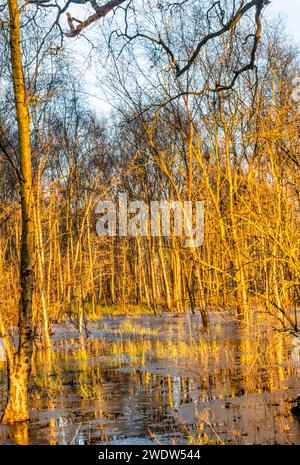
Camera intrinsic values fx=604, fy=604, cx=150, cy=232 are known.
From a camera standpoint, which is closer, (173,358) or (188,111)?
(173,358)

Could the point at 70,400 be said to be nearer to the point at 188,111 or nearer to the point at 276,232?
the point at 276,232

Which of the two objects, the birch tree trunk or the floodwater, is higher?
the birch tree trunk

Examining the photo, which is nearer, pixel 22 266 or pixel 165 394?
pixel 22 266

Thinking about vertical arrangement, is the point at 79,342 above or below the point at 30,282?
below

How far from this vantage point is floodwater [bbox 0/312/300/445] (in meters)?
6.43

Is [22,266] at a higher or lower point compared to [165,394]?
higher

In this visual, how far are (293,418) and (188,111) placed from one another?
12784 mm

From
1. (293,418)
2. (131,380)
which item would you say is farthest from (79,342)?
(293,418)

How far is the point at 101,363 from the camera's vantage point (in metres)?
12.5

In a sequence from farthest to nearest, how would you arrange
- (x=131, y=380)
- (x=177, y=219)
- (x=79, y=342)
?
1. (x=177, y=219)
2. (x=79, y=342)
3. (x=131, y=380)

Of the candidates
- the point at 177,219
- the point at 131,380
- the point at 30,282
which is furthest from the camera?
the point at 177,219

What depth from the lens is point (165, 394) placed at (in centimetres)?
877

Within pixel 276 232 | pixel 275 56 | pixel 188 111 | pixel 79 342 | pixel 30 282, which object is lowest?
pixel 79 342

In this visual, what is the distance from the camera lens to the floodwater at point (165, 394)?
6.43 m
